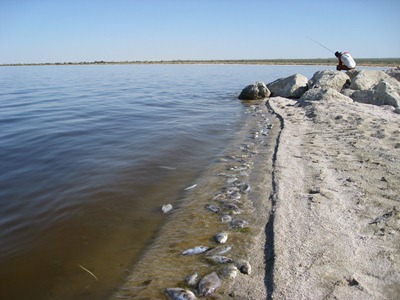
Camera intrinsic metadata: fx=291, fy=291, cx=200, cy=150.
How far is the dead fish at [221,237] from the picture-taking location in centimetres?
372

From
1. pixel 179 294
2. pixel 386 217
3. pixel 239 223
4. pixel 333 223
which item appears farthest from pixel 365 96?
pixel 179 294

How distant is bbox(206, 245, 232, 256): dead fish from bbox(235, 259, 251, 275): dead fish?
0.25 meters

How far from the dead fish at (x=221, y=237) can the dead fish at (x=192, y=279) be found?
651 mm

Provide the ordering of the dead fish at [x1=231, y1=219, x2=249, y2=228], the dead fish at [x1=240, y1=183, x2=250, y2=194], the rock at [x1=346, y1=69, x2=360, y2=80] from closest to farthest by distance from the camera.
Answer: the dead fish at [x1=231, y1=219, x2=249, y2=228]
the dead fish at [x1=240, y1=183, x2=250, y2=194]
the rock at [x1=346, y1=69, x2=360, y2=80]

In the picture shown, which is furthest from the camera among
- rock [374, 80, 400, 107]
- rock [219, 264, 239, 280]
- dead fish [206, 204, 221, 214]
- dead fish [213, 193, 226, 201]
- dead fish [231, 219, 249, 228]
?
rock [374, 80, 400, 107]

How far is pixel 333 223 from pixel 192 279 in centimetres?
197

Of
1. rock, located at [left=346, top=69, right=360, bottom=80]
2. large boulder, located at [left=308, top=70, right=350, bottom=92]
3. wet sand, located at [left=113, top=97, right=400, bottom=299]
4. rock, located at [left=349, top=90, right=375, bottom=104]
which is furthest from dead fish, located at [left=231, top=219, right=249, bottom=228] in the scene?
rock, located at [left=346, top=69, right=360, bottom=80]

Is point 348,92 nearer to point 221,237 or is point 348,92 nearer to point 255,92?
point 255,92

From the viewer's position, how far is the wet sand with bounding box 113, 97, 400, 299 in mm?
2855

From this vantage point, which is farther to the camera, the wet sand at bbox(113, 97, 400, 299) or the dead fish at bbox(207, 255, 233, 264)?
the dead fish at bbox(207, 255, 233, 264)

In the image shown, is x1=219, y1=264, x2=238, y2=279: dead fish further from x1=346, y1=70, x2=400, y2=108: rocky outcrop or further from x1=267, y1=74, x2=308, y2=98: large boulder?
x1=267, y1=74, x2=308, y2=98: large boulder

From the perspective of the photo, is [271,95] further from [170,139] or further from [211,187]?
[211,187]

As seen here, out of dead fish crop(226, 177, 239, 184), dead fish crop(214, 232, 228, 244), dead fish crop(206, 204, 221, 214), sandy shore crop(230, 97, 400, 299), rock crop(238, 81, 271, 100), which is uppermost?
sandy shore crop(230, 97, 400, 299)

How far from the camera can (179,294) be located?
2.87 m
